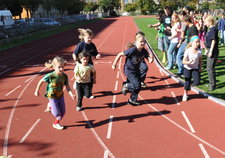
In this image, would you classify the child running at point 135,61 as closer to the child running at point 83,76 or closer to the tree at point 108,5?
the child running at point 83,76

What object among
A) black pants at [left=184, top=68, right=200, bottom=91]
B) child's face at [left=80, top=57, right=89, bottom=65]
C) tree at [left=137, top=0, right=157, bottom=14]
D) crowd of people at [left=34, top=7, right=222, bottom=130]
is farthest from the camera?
tree at [left=137, top=0, right=157, bottom=14]

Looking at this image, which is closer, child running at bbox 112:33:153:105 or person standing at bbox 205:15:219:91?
child running at bbox 112:33:153:105

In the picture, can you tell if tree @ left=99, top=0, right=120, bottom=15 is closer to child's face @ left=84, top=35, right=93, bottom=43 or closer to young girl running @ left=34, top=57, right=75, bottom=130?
child's face @ left=84, top=35, right=93, bottom=43

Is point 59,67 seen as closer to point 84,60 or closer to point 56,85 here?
point 56,85

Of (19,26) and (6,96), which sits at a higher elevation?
(19,26)

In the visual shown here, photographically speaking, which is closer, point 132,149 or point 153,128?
point 132,149

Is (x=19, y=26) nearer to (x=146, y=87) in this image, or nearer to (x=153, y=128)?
(x=146, y=87)

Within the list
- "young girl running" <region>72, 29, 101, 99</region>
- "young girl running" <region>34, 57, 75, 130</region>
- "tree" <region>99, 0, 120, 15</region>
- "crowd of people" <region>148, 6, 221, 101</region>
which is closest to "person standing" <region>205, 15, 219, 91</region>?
"crowd of people" <region>148, 6, 221, 101</region>

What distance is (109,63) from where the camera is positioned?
43.6 feet

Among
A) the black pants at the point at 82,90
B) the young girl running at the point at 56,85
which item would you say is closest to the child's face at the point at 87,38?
the black pants at the point at 82,90

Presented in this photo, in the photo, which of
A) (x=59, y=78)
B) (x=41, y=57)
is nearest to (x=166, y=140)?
(x=59, y=78)

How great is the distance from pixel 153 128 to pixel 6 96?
513cm

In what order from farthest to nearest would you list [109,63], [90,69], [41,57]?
[41,57] → [109,63] → [90,69]

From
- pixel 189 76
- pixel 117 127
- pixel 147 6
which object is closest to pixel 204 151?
pixel 117 127
